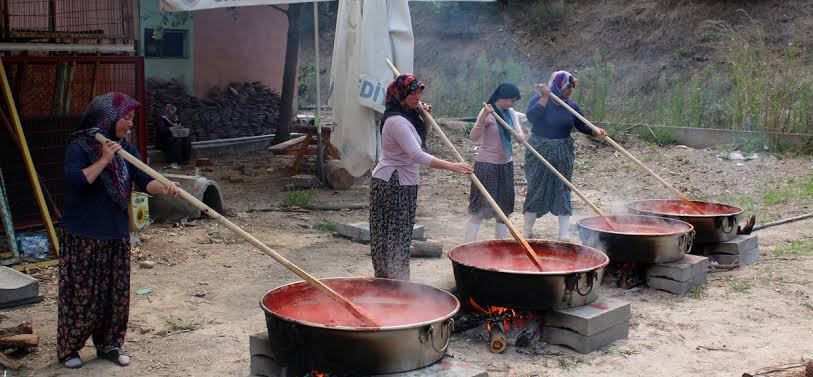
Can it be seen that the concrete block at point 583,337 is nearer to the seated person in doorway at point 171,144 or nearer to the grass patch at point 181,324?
the grass patch at point 181,324

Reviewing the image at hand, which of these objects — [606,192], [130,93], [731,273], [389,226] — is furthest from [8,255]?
[606,192]

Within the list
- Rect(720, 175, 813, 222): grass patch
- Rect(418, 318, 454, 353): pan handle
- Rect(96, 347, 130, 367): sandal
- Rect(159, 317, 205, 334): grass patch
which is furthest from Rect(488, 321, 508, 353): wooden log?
Rect(720, 175, 813, 222): grass patch

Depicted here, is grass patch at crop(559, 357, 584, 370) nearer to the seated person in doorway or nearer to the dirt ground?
the dirt ground

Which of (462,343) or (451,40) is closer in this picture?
(462,343)

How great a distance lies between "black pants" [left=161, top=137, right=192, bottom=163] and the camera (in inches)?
458

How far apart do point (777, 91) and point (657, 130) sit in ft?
6.46

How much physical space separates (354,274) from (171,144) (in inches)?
238

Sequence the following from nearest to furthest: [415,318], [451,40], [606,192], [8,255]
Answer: [415,318]
[8,255]
[606,192]
[451,40]

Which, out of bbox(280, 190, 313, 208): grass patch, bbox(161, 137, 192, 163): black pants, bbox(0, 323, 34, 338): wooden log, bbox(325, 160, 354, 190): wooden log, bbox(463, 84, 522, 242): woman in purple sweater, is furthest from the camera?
bbox(161, 137, 192, 163): black pants

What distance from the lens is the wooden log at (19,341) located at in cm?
441

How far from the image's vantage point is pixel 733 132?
490 inches

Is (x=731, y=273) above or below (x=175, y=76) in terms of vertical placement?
below

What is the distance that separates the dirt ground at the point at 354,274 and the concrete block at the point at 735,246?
7.5 inches

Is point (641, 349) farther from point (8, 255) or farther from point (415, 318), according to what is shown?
point (8, 255)
